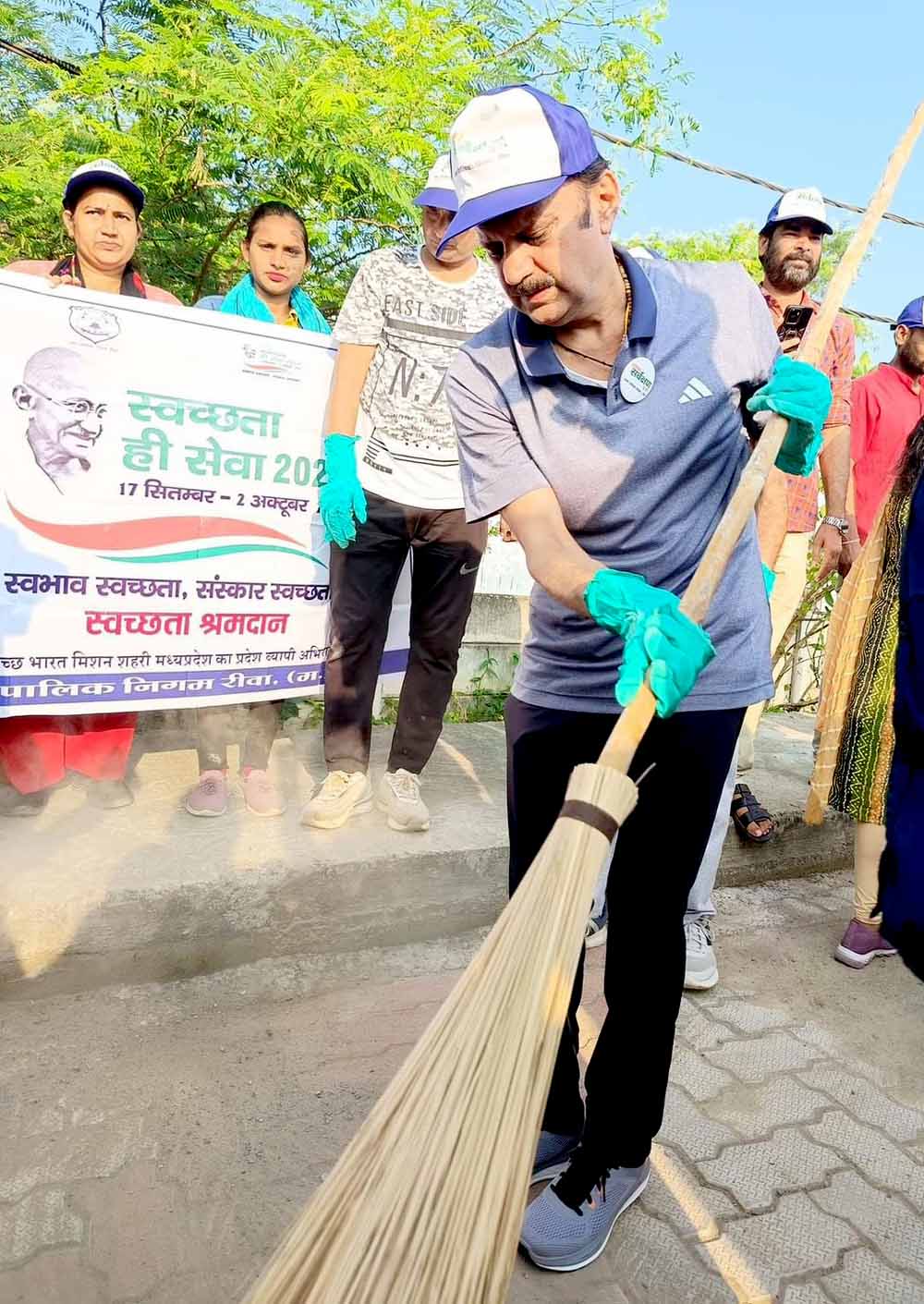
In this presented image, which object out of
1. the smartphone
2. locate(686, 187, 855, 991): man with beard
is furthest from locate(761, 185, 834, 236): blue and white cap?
the smartphone

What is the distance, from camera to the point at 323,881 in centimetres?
329

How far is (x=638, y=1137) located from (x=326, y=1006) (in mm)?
1121

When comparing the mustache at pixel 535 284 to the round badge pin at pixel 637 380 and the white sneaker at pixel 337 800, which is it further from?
the white sneaker at pixel 337 800

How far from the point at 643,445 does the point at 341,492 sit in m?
1.78

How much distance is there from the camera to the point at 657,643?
1.63m

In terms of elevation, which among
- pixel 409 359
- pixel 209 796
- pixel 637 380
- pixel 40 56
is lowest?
pixel 209 796

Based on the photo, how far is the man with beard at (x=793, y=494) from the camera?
3291mm

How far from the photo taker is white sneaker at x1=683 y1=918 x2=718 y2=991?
3230 mm

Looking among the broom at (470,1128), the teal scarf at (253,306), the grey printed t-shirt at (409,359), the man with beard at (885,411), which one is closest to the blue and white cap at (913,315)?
the man with beard at (885,411)

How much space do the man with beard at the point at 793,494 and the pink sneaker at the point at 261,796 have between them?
4.86 feet

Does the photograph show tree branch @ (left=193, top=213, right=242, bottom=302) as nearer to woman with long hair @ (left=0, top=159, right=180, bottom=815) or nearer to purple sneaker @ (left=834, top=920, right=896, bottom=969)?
woman with long hair @ (left=0, top=159, right=180, bottom=815)

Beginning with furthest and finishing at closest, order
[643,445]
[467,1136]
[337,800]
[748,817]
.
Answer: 1. [748,817]
2. [337,800]
3. [643,445]
4. [467,1136]

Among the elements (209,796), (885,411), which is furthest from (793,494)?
(209,796)

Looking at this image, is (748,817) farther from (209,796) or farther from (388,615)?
(209,796)
